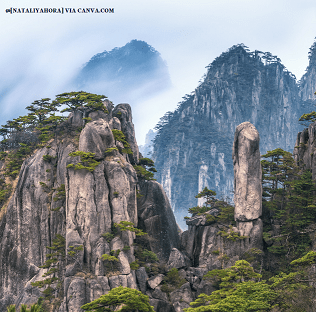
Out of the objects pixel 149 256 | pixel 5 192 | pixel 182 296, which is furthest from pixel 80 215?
pixel 5 192

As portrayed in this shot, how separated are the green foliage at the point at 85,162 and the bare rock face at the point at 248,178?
44.4 feet

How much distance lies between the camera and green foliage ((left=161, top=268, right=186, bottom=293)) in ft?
→ 112

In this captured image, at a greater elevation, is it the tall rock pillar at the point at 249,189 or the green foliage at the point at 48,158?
the green foliage at the point at 48,158

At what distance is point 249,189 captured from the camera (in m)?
37.8

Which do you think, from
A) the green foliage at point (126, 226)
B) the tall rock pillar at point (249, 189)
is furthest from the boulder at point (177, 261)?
the tall rock pillar at point (249, 189)

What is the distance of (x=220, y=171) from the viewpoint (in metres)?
126

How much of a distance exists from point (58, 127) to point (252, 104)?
→ 97472mm

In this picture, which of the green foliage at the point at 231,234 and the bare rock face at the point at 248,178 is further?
the bare rock face at the point at 248,178

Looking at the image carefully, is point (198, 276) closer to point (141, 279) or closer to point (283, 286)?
point (141, 279)

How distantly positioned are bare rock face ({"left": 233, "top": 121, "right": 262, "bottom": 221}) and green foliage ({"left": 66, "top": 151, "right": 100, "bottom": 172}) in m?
13.5

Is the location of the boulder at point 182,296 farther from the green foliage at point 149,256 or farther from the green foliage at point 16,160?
the green foliage at point 16,160

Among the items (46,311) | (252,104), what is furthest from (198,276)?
(252,104)

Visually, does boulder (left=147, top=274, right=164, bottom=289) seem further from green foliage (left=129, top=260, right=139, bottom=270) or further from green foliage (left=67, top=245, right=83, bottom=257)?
green foliage (left=67, top=245, right=83, bottom=257)

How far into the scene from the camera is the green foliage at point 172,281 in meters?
34.2
